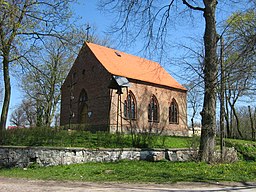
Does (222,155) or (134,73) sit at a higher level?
(134,73)

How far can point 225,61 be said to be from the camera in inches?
526

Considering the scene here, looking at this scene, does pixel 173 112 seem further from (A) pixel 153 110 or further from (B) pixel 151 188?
(B) pixel 151 188

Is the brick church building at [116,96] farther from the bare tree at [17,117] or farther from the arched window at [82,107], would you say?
the bare tree at [17,117]

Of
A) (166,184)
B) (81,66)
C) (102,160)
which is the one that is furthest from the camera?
(81,66)

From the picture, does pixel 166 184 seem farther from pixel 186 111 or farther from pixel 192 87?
pixel 186 111

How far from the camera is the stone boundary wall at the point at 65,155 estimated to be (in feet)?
51.0

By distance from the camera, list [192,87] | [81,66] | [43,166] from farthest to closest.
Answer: [81,66], [43,166], [192,87]

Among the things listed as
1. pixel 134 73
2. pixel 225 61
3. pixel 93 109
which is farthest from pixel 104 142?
pixel 134 73

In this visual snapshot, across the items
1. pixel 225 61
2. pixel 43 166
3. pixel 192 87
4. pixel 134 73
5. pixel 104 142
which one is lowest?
pixel 43 166

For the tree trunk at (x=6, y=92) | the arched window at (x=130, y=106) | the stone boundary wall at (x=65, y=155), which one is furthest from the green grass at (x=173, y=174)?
the arched window at (x=130, y=106)

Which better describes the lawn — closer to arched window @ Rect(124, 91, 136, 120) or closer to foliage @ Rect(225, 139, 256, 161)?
foliage @ Rect(225, 139, 256, 161)

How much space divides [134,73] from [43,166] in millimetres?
18217

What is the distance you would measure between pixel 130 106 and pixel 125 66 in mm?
4830

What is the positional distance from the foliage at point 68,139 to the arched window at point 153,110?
1325cm
